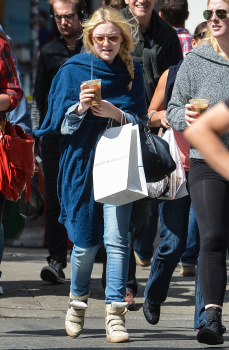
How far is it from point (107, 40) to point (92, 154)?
2.26 ft

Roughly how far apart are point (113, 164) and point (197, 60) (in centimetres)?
77

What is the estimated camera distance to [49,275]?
720 centimetres

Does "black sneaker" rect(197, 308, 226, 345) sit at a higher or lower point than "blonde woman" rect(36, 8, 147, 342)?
lower

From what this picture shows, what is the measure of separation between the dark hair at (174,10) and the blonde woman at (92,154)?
2.35 m

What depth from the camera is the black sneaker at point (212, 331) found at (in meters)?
4.99

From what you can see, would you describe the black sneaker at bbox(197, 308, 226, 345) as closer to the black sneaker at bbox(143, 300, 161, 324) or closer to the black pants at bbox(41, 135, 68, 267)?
the black sneaker at bbox(143, 300, 161, 324)

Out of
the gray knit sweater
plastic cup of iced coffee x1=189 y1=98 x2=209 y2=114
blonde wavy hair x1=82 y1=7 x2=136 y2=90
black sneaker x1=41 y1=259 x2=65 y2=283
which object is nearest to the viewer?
plastic cup of iced coffee x1=189 y1=98 x2=209 y2=114

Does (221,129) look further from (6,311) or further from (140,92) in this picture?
(6,311)

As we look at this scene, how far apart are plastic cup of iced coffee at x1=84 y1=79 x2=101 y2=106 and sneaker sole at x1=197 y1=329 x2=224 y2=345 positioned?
1401mm

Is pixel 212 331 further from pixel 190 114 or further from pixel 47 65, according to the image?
pixel 47 65

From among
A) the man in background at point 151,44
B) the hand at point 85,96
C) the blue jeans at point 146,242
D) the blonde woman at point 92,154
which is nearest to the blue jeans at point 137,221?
the man in background at point 151,44

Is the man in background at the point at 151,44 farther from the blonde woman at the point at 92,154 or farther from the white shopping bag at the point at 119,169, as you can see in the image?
the white shopping bag at the point at 119,169

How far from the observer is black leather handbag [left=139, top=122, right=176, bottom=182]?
5.36m

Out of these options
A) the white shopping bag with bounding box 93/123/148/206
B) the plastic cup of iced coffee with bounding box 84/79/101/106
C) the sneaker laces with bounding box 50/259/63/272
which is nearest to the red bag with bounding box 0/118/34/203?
the white shopping bag with bounding box 93/123/148/206
